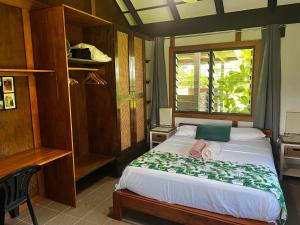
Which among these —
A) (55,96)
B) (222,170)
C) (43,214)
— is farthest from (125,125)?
(222,170)

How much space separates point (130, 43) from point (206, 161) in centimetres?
217

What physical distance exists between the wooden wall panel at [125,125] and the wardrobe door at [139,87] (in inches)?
10.8

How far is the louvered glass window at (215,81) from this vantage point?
3.84 metres

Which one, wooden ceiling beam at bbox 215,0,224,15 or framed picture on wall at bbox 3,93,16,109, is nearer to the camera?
framed picture on wall at bbox 3,93,16,109

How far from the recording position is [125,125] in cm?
361

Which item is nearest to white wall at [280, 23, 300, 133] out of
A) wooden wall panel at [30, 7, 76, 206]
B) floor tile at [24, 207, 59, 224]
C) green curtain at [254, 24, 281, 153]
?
green curtain at [254, 24, 281, 153]

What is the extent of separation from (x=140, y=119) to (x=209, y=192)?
7.43ft

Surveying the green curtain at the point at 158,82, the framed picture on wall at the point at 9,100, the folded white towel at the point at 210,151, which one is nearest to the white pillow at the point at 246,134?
the folded white towel at the point at 210,151

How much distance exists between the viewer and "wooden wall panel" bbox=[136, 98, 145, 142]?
3996 mm

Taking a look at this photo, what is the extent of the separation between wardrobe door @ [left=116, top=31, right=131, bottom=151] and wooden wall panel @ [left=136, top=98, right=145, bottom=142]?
Answer: 0.30 m

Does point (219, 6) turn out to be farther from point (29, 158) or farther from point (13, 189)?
point (13, 189)

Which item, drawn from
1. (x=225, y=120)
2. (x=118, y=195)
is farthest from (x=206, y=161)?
(x=225, y=120)

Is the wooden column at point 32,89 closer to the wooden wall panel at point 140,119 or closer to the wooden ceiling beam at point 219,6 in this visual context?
the wooden wall panel at point 140,119

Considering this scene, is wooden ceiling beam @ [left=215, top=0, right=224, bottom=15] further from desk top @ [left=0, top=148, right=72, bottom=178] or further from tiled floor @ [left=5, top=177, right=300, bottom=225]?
desk top @ [left=0, top=148, right=72, bottom=178]
